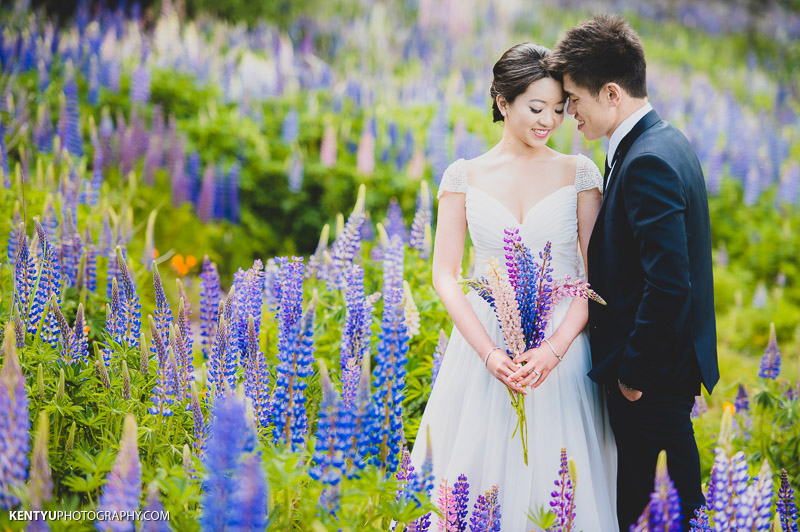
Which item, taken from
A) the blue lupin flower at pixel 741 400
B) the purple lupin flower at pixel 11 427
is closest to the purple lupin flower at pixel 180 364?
the purple lupin flower at pixel 11 427

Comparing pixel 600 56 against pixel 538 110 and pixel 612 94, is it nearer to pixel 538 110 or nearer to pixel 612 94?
pixel 612 94

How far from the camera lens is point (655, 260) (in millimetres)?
2385

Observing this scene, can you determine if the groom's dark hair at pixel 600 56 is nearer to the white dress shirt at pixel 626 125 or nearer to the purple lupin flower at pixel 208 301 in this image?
the white dress shirt at pixel 626 125

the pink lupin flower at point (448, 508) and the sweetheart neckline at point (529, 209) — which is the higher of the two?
the sweetheart neckline at point (529, 209)

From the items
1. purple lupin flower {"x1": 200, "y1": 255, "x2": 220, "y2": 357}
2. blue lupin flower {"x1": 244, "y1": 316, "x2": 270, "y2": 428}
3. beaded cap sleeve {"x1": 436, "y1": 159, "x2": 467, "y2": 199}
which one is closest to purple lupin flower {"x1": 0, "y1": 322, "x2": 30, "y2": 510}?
blue lupin flower {"x1": 244, "y1": 316, "x2": 270, "y2": 428}

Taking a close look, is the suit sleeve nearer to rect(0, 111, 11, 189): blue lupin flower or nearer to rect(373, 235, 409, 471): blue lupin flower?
rect(373, 235, 409, 471): blue lupin flower

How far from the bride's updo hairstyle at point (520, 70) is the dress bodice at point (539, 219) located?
1.18ft

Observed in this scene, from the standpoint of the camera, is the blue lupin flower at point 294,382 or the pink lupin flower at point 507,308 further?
the pink lupin flower at point 507,308

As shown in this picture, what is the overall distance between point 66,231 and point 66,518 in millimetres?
2074

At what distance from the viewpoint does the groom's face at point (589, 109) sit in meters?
2.68

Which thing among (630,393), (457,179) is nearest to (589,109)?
(457,179)

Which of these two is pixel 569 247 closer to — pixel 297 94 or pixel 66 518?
pixel 66 518

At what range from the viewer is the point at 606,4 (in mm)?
18781

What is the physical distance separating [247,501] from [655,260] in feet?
5.24
